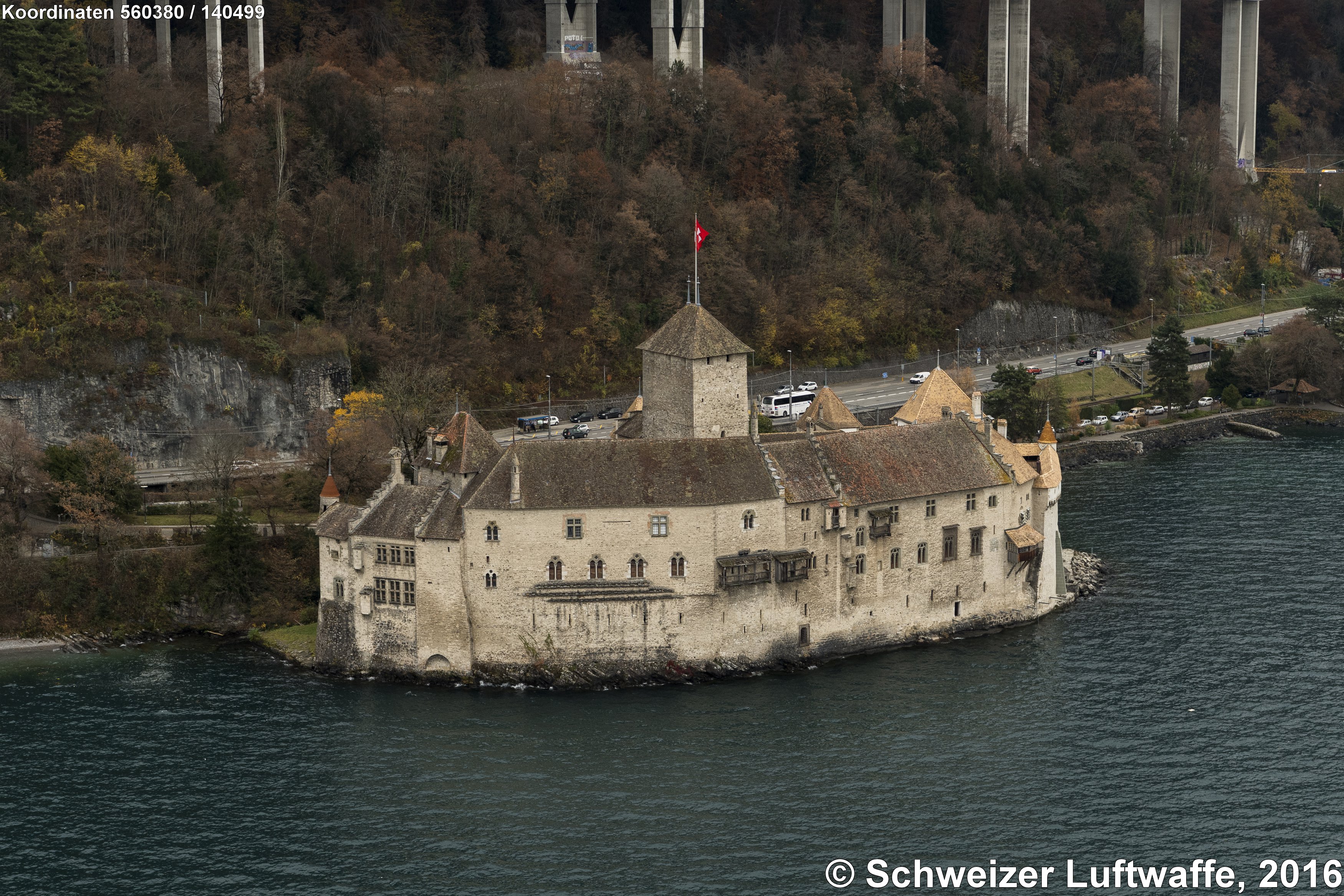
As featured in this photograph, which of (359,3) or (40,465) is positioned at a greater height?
(359,3)

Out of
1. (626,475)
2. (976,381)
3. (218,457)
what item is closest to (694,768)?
(626,475)

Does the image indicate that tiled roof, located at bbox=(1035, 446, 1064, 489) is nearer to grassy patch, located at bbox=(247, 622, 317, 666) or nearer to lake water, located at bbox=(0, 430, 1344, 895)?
lake water, located at bbox=(0, 430, 1344, 895)

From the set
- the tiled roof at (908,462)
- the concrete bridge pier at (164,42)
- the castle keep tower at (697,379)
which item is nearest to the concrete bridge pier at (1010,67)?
the concrete bridge pier at (164,42)

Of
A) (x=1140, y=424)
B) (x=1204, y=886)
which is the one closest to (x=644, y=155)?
(x=1140, y=424)

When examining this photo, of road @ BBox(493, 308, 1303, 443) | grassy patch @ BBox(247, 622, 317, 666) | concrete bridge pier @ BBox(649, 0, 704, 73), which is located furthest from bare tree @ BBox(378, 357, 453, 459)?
concrete bridge pier @ BBox(649, 0, 704, 73)

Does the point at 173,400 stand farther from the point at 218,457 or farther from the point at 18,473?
the point at 18,473

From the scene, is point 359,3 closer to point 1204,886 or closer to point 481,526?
point 481,526

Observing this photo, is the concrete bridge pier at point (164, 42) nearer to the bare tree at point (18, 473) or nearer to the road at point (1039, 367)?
the bare tree at point (18, 473)
